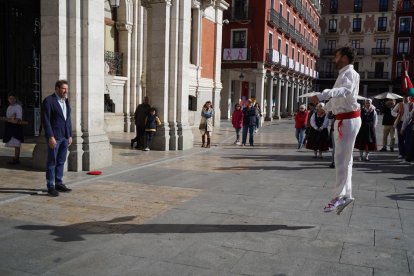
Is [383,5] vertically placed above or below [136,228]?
above

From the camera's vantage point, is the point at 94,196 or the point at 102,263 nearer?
the point at 102,263

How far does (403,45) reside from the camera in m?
58.5

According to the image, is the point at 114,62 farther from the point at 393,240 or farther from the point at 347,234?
the point at 393,240

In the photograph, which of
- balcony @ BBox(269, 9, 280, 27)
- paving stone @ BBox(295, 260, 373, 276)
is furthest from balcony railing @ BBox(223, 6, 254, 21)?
paving stone @ BBox(295, 260, 373, 276)

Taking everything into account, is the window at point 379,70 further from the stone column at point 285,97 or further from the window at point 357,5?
the stone column at point 285,97

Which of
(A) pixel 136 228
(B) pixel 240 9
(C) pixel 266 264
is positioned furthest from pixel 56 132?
(B) pixel 240 9

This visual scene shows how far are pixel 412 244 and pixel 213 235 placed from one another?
221 cm

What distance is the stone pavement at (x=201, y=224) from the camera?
408 centimetres

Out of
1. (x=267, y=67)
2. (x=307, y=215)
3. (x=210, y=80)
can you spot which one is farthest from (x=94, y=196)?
(x=267, y=67)

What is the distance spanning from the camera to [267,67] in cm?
3538

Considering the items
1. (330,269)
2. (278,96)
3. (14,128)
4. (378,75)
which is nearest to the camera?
(330,269)

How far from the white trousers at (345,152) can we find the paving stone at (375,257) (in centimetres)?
88

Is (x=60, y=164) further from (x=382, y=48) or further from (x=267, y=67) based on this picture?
(x=382, y=48)

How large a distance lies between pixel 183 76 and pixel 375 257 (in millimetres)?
9851
